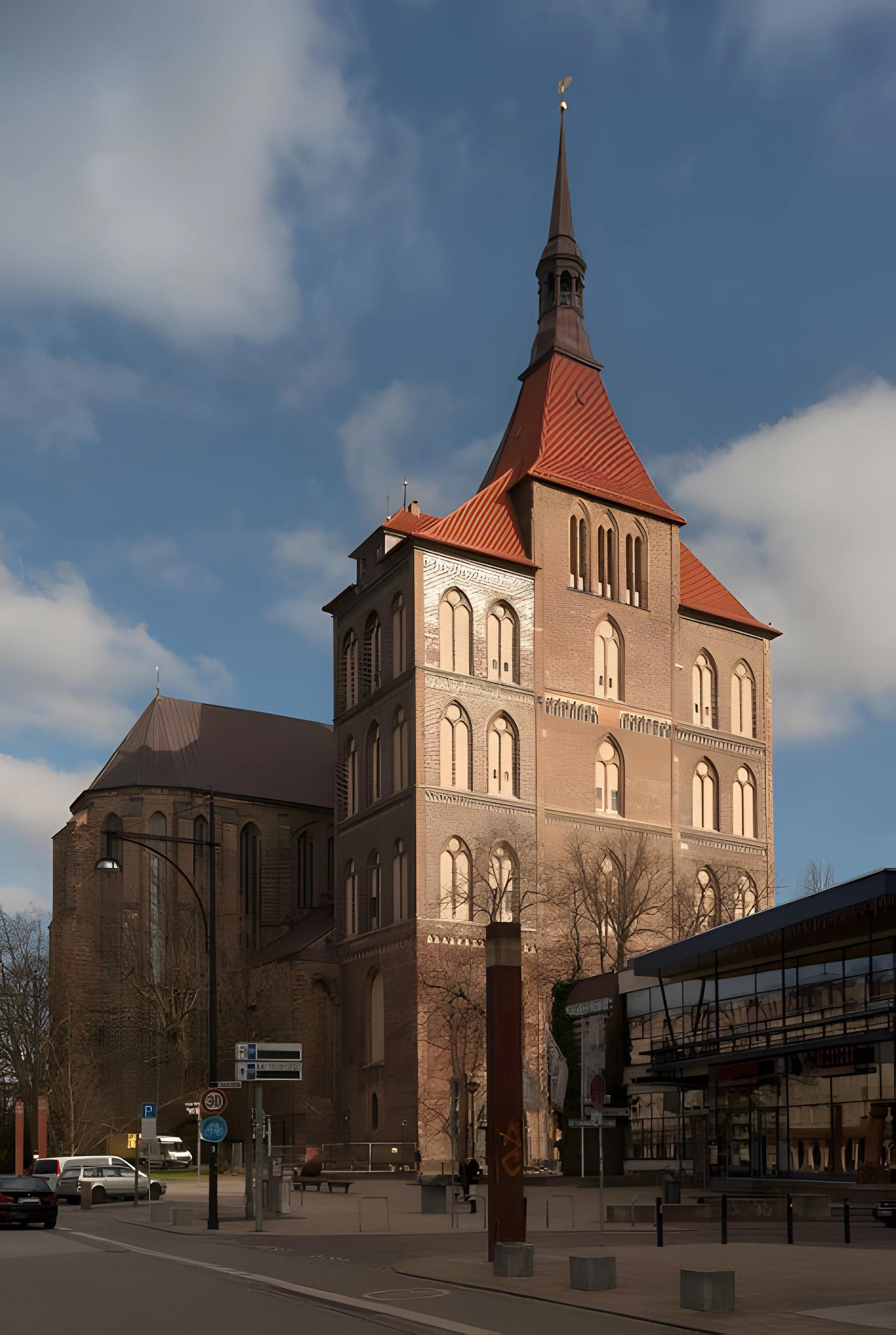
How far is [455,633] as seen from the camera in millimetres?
62406

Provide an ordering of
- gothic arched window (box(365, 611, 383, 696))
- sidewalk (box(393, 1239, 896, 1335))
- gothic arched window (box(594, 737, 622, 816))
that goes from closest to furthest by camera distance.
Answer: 1. sidewalk (box(393, 1239, 896, 1335))
2. gothic arched window (box(594, 737, 622, 816))
3. gothic arched window (box(365, 611, 383, 696))

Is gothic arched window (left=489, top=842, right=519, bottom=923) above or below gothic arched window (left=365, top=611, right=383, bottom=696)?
below

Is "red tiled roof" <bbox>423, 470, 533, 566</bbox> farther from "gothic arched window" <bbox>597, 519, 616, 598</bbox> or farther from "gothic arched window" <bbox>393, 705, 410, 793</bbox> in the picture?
"gothic arched window" <bbox>393, 705, 410, 793</bbox>

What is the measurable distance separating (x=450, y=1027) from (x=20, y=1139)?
19.7 m

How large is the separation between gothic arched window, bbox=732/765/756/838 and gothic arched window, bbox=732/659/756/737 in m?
1.90

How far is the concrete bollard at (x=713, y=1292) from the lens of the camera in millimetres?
13883

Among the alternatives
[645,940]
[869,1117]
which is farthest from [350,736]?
[869,1117]

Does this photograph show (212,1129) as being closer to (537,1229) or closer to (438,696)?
(537,1229)

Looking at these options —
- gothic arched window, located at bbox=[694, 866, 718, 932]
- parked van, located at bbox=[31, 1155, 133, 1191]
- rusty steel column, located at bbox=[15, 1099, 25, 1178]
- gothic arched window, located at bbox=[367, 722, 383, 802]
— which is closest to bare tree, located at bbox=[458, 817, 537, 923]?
gothic arched window, located at bbox=[367, 722, 383, 802]

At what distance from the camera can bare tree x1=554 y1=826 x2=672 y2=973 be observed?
2301 inches

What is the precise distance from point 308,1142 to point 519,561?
2603 centimetres

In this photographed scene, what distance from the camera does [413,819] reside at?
197 feet

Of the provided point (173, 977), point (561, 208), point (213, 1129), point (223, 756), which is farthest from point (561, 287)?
point (213, 1129)

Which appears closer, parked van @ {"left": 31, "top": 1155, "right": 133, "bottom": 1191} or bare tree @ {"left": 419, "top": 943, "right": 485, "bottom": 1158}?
parked van @ {"left": 31, "top": 1155, "right": 133, "bottom": 1191}
